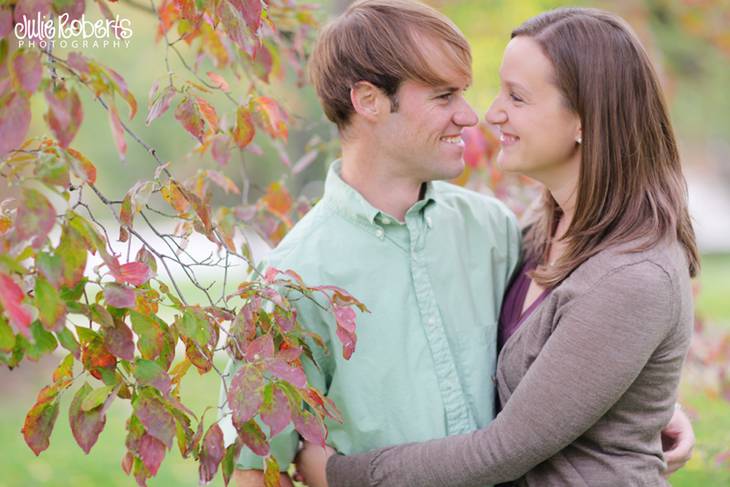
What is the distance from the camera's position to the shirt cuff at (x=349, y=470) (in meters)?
2.31

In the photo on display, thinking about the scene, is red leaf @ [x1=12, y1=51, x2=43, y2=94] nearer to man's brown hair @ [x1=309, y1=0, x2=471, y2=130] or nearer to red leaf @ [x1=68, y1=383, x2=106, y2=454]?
red leaf @ [x1=68, y1=383, x2=106, y2=454]

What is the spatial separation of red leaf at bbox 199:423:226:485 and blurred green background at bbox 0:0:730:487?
1.78ft

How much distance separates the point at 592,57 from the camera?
7.50 ft

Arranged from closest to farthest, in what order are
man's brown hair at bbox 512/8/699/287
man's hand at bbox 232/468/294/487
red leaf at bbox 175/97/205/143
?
red leaf at bbox 175/97/205/143 → man's brown hair at bbox 512/8/699/287 → man's hand at bbox 232/468/294/487

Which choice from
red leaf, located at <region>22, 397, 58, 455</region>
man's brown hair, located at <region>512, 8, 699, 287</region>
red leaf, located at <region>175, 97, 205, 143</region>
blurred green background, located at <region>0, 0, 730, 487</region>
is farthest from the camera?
blurred green background, located at <region>0, 0, 730, 487</region>

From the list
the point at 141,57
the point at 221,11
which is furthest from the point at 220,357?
the point at 141,57

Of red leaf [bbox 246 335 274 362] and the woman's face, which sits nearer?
red leaf [bbox 246 335 274 362]

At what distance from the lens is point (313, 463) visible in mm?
2416

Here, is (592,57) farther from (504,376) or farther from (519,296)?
(504,376)

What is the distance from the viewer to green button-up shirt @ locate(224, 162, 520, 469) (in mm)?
2363

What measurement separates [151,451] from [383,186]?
1.10m

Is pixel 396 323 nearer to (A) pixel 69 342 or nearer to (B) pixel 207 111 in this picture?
(B) pixel 207 111

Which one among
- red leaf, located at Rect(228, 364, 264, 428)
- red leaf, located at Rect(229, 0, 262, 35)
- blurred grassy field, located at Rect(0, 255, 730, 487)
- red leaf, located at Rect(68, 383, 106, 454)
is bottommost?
blurred grassy field, located at Rect(0, 255, 730, 487)

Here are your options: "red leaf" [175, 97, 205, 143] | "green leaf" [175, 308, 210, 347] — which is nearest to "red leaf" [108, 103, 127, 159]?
"green leaf" [175, 308, 210, 347]
